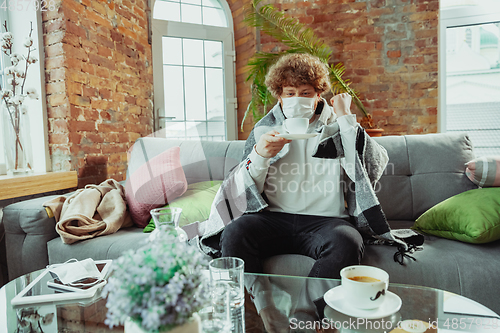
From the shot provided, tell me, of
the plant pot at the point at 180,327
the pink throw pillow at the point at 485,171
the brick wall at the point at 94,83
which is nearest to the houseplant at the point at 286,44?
the brick wall at the point at 94,83

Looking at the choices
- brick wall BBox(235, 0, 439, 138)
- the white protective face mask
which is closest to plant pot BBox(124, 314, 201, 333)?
the white protective face mask

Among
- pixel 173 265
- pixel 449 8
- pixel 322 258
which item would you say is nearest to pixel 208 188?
pixel 322 258

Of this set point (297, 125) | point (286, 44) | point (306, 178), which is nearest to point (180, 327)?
point (297, 125)

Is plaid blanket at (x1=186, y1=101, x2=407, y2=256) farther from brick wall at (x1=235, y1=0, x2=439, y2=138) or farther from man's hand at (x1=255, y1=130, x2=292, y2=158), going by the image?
brick wall at (x1=235, y1=0, x2=439, y2=138)

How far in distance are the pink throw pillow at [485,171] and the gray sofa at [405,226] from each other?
6 cm

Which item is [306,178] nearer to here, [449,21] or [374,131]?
[374,131]

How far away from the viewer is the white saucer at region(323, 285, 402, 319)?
2.31 feet

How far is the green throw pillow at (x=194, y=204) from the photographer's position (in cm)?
159

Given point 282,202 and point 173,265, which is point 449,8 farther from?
point 173,265

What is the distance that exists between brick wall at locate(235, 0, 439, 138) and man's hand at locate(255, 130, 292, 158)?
207 centimetres

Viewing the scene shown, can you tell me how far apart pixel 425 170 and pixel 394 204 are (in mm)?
218

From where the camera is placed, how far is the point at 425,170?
1.65 meters

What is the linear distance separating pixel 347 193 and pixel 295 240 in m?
0.30

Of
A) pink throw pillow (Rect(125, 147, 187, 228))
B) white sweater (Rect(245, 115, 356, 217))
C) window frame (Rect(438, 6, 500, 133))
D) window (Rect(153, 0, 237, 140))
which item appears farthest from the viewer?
window (Rect(153, 0, 237, 140))
